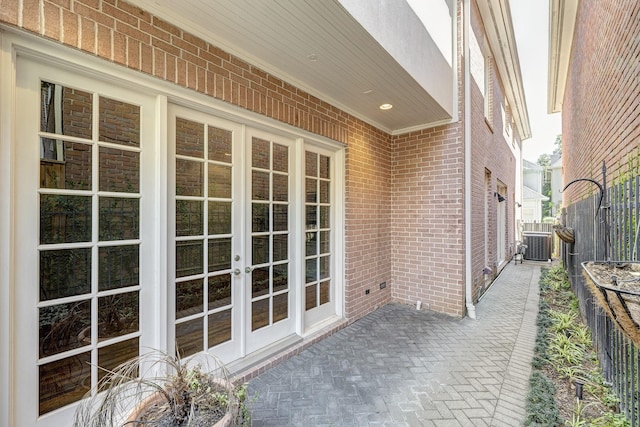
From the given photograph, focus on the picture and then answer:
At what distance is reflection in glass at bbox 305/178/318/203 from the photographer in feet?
12.0

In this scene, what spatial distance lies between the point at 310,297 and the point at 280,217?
1.19 m

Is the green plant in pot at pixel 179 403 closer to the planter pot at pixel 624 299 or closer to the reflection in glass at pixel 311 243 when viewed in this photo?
the planter pot at pixel 624 299

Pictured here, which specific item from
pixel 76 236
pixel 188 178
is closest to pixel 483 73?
pixel 188 178

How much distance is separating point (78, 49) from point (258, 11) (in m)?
1.20

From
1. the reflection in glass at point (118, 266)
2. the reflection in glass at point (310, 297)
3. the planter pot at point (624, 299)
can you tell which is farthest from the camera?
the reflection in glass at point (310, 297)

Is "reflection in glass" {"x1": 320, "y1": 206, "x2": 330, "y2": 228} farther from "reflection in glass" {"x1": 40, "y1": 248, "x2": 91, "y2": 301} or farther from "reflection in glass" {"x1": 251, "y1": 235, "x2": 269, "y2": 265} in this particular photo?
"reflection in glass" {"x1": 40, "y1": 248, "x2": 91, "y2": 301}

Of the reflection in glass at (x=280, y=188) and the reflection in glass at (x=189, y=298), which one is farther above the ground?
the reflection in glass at (x=280, y=188)

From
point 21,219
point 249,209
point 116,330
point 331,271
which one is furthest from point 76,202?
point 331,271

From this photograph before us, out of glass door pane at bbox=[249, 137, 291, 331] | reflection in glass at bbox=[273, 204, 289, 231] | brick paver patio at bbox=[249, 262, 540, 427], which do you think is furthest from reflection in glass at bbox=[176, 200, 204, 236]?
brick paver patio at bbox=[249, 262, 540, 427]

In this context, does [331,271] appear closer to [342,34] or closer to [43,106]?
A: [342,34]

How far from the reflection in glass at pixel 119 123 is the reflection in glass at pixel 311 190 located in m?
1.97

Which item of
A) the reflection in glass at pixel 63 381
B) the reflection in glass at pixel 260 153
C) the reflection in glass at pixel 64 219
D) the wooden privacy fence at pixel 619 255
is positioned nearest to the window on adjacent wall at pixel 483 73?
the wooden privacy fence at pixel 619 255

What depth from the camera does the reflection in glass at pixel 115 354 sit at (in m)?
1.99

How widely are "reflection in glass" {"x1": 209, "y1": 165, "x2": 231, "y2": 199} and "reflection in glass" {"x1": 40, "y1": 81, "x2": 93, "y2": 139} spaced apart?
934mm
